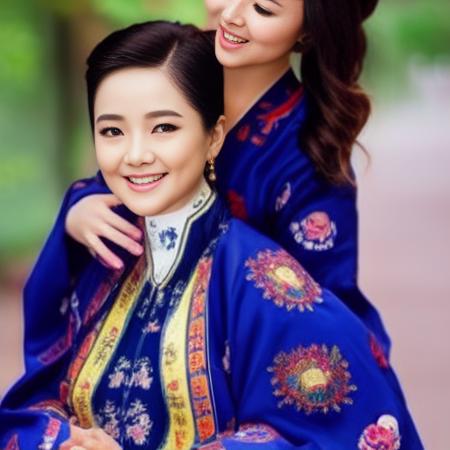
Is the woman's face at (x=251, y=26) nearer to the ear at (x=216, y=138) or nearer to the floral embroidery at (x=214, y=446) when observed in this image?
the ear at (x=216, y=138)

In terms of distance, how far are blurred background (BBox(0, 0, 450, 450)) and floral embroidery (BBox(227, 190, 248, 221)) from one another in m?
1.94

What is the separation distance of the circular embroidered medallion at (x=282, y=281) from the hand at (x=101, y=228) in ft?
0.68

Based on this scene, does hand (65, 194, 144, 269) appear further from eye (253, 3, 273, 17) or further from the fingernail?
eye (253, 3, 273, 17)

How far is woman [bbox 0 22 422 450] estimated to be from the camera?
6.41 feet

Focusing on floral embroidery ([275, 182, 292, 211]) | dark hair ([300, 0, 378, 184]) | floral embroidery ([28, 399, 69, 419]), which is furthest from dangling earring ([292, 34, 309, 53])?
floral embroidery ([28, 399, 69, 419])

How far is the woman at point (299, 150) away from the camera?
218 cm

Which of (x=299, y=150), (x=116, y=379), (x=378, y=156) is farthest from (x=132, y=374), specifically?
(x=378, y=156)

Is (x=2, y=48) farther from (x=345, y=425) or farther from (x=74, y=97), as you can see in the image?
(x=345, y=425)

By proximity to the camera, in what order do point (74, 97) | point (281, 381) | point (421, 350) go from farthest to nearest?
point (74, 97) → point (421, 350) → point (281, 381)

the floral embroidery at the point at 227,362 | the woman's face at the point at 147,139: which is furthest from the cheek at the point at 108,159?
the floral embroidery at the point at 227,362

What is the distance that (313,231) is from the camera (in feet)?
7.24

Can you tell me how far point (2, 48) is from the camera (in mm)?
5367

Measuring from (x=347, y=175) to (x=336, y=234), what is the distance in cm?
10

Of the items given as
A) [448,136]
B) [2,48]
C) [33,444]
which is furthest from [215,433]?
[448,136]
